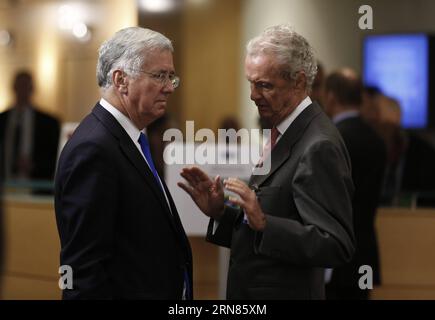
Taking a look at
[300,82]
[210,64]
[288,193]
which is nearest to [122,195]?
[288,193]

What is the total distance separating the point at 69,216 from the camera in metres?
1.83

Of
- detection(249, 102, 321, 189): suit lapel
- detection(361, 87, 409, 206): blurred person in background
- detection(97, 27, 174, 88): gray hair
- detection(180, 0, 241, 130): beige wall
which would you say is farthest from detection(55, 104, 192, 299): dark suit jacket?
detection(180, 0, 241, 130): beige wall

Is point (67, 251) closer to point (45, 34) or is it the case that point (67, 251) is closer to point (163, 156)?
point (163, 156)

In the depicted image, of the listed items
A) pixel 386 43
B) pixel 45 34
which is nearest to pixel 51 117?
pixel 45 34

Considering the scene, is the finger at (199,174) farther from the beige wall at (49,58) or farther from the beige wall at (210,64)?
the beige wall at (210,64)

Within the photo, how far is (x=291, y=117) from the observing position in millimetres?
2098

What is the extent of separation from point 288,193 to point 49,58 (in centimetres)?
478

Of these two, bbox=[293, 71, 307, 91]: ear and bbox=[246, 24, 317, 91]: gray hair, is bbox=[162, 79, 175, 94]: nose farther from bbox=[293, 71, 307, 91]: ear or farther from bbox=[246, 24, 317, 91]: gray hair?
bbox=[293, 71, 307, 91]: ear

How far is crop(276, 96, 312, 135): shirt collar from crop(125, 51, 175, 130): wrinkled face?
0.33m

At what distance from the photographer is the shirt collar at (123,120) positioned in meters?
1.99

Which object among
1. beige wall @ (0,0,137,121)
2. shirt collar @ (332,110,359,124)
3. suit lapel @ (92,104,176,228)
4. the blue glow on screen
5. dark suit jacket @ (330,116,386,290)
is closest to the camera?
suit lapel @ (92,104,176,228)

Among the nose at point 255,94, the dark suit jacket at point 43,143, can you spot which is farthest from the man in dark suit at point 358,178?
the dark suit jacket at point 43,143

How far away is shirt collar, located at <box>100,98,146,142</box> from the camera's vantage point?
1.99 m
